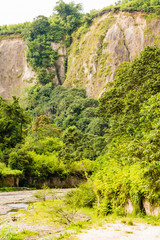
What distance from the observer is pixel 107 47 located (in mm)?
75000

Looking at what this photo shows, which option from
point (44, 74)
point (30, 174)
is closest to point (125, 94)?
point (30, 174)

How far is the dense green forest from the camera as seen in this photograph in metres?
11.0

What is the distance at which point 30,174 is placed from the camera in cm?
3603

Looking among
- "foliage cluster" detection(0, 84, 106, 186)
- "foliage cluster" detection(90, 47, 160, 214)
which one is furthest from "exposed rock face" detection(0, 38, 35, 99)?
"foliage cluster" detection(90, 47, 160, 214)

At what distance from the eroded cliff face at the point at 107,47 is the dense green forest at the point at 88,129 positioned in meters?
4.36

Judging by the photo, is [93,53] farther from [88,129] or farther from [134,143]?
[134,143]

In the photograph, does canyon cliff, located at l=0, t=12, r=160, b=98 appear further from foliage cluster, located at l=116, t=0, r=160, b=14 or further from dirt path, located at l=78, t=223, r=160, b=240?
dirt path, located at l=78, t=223, r=160, b=240

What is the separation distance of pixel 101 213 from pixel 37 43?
80.3m

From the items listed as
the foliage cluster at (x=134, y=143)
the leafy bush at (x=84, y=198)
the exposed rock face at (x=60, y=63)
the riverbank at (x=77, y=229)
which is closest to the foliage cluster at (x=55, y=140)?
the foliage cluster at (x=134, y=143)

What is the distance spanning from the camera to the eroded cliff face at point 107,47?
70.9 meters

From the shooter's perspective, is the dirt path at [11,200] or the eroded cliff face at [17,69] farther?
the eroded cliff face at [17,69]

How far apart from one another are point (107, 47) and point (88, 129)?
30676 mm

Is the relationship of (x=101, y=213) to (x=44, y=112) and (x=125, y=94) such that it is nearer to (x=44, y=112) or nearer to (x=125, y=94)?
(x=125, y=94)

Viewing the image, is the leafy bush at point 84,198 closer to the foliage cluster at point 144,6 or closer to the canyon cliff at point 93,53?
the canyon cliff at point 93,53
